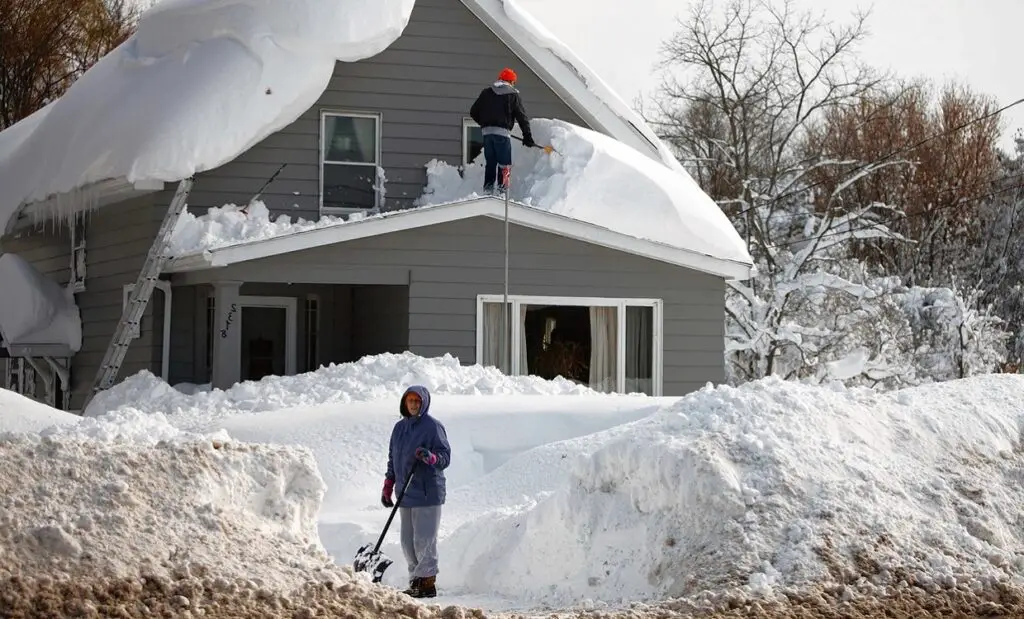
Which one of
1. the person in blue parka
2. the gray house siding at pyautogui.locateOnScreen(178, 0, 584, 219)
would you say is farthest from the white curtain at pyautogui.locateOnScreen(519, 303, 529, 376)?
the person in blue parka

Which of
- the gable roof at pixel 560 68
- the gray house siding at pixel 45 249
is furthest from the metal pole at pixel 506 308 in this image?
the gray house siding at pixel 45 249

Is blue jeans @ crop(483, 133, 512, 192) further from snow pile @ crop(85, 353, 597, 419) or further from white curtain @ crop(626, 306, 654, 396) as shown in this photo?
snow pile @ crop(85, 353, 597, 419)

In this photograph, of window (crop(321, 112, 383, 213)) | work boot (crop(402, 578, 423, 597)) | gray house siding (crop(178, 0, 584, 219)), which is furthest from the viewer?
window (crop(321, 112, 383, 213))

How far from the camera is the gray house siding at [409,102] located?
20.6 m

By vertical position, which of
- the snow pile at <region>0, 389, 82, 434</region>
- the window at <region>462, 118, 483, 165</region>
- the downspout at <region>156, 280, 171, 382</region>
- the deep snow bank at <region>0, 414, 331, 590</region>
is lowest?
the deep snow bank at <region>0, 414, 331, 590</region>

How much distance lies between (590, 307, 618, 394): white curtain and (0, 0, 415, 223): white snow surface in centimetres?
465

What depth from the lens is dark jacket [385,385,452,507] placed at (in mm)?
10469

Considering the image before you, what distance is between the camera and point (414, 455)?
1047 centimetres

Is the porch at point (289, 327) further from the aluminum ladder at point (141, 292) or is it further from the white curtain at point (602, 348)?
the white curtain at point (602, 348)

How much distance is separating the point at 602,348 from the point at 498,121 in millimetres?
3244

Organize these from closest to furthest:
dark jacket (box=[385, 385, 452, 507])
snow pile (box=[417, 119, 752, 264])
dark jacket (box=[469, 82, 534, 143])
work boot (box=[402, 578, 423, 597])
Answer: work boot (box=[402, 578, 423, 597]), dark jacket (box=[385, 385, 452, 507]), dark jacket (box=[469, 82, 534, 143]), snow pile (box=[417, 119, 752, 264])

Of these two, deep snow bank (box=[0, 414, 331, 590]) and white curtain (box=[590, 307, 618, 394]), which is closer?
deep snow bank (box=[0, 414, 331, 590])

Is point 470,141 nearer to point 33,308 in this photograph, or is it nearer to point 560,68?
point 560,68

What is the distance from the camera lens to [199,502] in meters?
8.35
